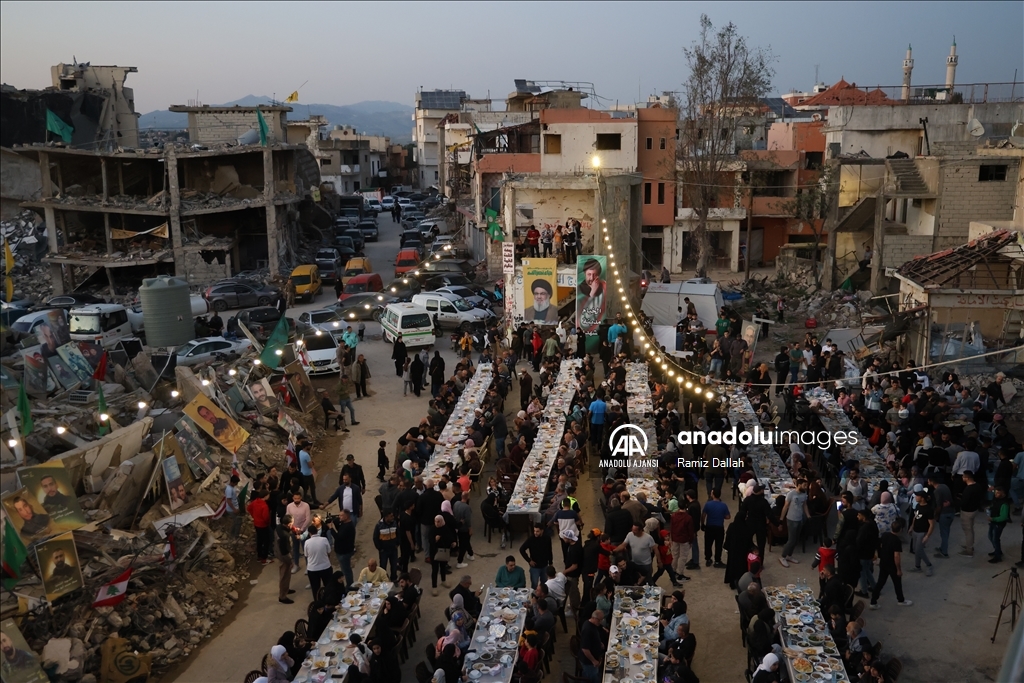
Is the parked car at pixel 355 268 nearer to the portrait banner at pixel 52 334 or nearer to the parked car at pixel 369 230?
the parked car at pixel 369 230

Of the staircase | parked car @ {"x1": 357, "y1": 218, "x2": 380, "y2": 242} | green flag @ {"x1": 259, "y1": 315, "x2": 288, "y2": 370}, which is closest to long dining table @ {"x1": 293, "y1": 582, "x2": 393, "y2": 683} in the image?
green flag @ {"x1": 259, "y1": 315, "x2": 288, "y2": 370}

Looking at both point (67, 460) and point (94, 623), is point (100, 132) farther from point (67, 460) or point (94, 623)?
point (94, 623)

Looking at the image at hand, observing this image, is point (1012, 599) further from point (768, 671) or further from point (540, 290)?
point (540, 290)

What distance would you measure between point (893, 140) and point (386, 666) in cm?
3825

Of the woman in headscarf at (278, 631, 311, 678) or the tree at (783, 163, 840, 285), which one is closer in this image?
the woman in headscarf at (278, 631, 311, 678)

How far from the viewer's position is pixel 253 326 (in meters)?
29.8

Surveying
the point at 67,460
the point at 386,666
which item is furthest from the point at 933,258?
the point at 67,460

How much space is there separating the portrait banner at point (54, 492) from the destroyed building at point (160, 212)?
28.2 m

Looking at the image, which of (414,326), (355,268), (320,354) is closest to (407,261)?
(355,268)

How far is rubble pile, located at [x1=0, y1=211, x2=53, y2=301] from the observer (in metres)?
40.9

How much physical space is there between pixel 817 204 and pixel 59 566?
35136 mm

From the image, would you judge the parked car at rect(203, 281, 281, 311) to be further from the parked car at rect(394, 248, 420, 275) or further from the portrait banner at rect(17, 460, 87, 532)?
the portrait banner at rect(17, 460, 87, 532)

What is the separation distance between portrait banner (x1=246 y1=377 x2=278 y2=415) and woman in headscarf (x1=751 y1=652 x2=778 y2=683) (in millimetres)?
13536

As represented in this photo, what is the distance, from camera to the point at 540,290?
25156 mm
